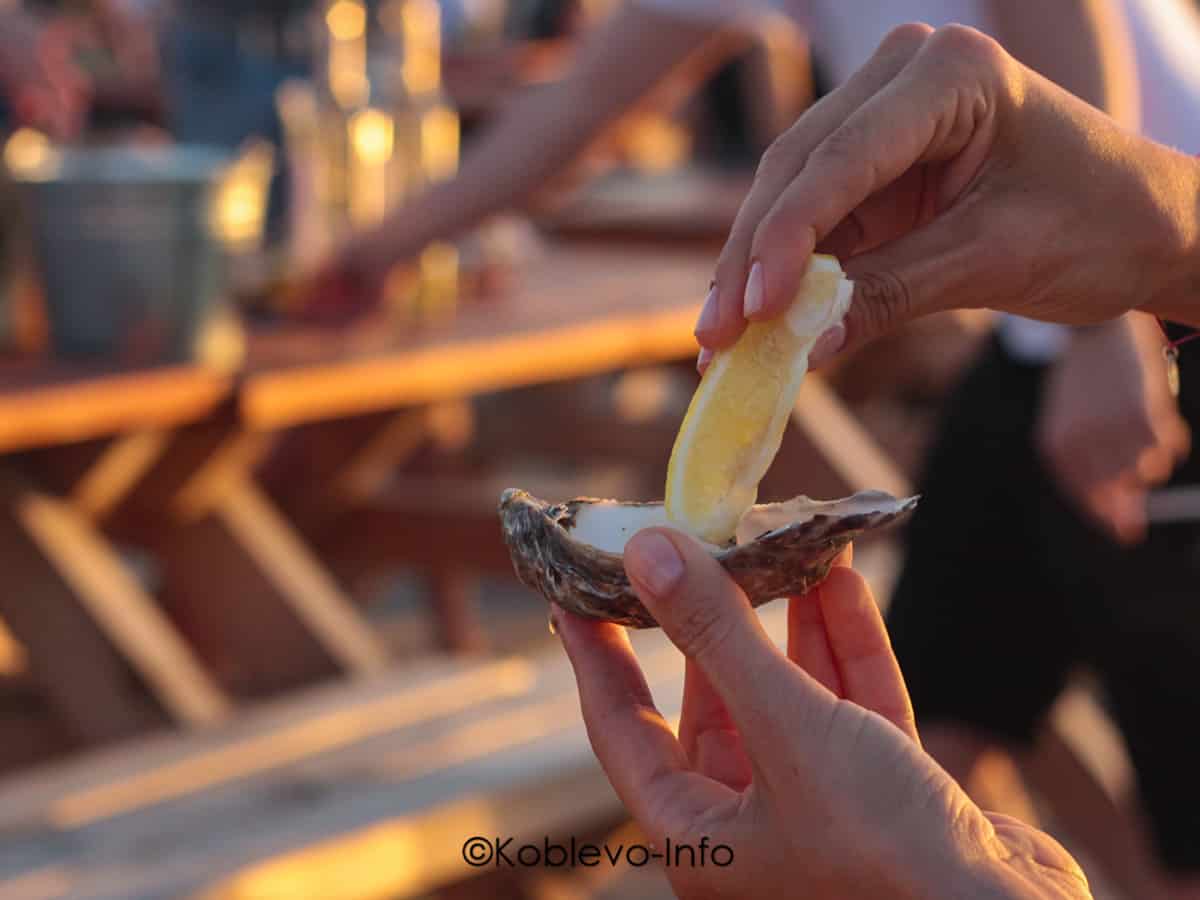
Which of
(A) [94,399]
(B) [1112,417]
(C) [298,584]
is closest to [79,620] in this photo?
(C) [298,584]

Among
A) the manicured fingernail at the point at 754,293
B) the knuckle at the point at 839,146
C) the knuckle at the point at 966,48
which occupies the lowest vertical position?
the manicured fingernail at the point at 754,293

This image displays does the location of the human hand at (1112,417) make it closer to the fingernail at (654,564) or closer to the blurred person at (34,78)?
the fingernail at (654,564)

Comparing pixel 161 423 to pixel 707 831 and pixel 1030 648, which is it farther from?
pixel 707 831

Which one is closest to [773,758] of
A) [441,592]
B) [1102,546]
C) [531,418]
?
[1102,546]

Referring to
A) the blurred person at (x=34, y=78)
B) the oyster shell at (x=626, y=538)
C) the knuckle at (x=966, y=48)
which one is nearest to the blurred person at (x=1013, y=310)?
the knuckle at (x=966, y=48)

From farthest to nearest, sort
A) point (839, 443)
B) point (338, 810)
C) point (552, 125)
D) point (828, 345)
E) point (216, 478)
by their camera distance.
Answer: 1. point (839, 443)
2. point (216, 478)
3. point (552, 125)
4. point (338, 810)
5. point (828, 345)

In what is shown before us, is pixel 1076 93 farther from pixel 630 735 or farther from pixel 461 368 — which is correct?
pixel 461 368

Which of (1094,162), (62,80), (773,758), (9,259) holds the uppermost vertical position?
(62,80)
